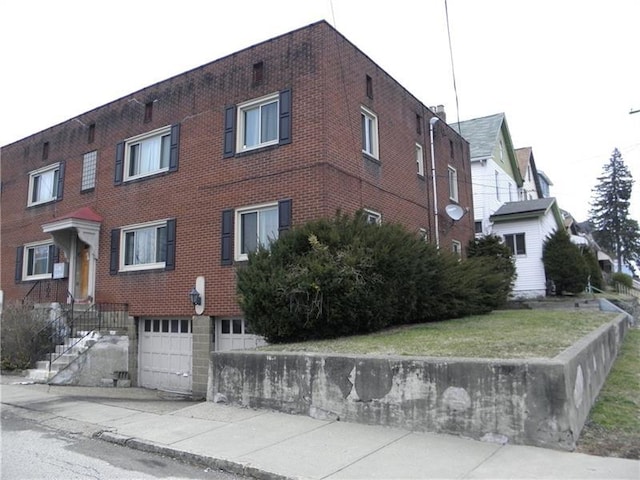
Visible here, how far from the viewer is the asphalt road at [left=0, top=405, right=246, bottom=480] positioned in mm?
5551

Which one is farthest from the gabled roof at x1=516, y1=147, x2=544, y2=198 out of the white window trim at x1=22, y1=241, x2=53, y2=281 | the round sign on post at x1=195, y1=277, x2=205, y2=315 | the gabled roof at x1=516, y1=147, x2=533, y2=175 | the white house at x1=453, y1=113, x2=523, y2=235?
the white window trim at x1=22, y1=241, x2=53, y2=281

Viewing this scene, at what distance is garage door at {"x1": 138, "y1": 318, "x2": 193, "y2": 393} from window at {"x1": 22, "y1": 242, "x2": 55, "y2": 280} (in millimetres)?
5464

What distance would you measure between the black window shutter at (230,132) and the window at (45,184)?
318 inches

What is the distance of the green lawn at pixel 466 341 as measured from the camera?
7059mm

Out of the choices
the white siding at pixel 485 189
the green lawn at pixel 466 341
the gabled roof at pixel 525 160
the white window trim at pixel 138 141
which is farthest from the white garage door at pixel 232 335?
the gabled roof at pixel 525 160

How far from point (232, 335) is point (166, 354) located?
2642 millimetres

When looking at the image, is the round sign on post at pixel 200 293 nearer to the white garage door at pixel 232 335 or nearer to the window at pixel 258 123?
the white garage door at pixel 232 335

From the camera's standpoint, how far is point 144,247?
50.9ft

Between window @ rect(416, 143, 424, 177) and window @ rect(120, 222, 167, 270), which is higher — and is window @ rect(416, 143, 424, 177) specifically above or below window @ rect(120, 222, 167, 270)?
above

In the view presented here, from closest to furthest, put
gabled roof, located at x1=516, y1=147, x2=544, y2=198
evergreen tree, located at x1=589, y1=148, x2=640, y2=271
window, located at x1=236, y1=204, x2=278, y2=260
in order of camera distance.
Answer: window, located at x1=236, y1=204, x2=278, y2=260, gabled roof, located at x1=516, y1=147, x2=544, y2=198, evergreen tree, located at x1=589, y1=148, x2=640, y2=271

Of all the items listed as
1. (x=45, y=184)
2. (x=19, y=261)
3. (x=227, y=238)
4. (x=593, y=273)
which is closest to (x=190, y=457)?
(x=227, y=238)

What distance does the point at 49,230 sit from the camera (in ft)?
54.7

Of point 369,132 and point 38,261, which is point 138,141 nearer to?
point 38,261

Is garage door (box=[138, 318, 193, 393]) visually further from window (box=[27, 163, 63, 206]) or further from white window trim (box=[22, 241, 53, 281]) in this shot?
window (box=[27, 163, 63, 206])
